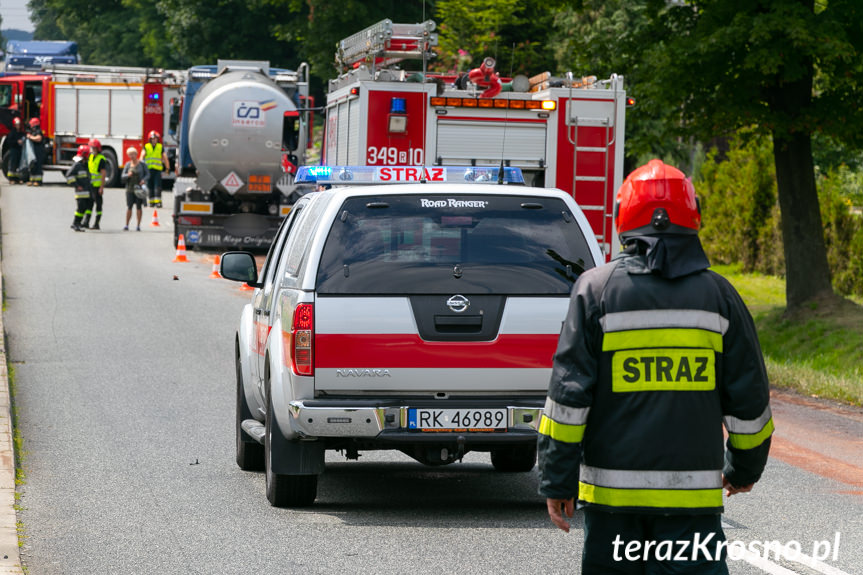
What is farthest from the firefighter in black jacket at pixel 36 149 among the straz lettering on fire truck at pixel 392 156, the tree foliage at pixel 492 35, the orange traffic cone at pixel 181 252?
the straz lettering on fire truck at pixel 392 156

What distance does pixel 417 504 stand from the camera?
8227 mm

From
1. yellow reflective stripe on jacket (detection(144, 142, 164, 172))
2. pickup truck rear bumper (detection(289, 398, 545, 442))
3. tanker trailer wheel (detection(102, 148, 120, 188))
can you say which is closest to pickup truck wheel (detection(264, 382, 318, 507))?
pickup truck rear bumper (detection(289, 398, 545, 442))

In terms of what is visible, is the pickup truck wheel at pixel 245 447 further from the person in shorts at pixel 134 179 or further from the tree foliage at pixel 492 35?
the tree foliage at pixel 492 35

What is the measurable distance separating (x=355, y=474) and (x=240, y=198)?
1931cm

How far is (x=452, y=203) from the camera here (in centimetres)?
772

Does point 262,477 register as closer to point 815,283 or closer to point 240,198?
point 815,283

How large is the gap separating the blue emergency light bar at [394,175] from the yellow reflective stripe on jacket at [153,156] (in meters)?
28.0

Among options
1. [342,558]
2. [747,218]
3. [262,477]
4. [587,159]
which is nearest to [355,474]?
[262,477]

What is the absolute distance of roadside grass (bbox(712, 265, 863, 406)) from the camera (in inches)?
560

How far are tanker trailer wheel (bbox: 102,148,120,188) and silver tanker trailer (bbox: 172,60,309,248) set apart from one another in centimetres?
1603

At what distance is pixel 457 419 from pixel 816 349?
11.1 meters

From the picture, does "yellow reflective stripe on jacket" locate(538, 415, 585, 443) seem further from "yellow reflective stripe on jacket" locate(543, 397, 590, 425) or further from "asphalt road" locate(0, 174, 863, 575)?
"asphalt road" locate(0, 174, 863, 575)

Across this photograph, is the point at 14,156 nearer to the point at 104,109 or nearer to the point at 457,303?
the point at 104,109

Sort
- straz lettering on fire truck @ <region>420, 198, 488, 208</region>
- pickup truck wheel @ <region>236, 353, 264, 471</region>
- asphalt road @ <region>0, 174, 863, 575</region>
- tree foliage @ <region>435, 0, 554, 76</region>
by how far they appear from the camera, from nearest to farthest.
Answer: asphalt road @ <region>0, 174, 863, 575</region>
straz lettering on fire truck @ <region>420, 198, 488, 208</region>
pickup truck wheel @ <region>236, 353, 264, 471</region>
tree foliage @ <region>435, 0, 554, 76</region>
